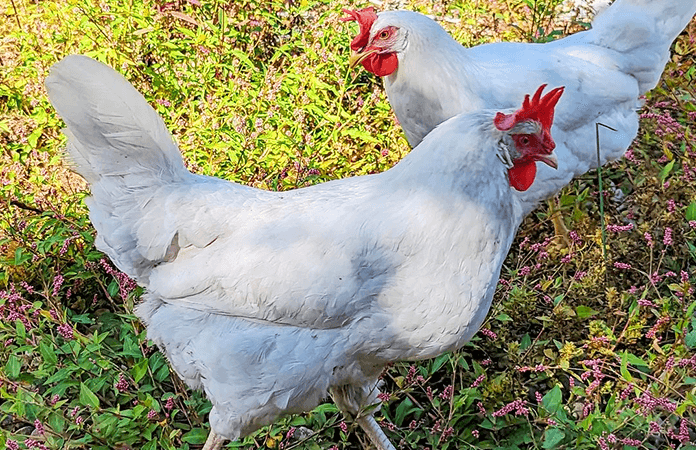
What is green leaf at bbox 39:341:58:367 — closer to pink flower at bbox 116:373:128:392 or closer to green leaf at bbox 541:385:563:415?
pink flower at bbox 116:373:128:392

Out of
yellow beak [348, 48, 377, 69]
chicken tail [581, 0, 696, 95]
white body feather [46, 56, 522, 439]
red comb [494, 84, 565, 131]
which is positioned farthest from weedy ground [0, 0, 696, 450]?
red comb [494, 84, 565, 131]

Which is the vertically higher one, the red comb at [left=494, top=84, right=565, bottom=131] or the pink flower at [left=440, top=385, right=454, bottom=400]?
the red comb at [left=494, top=84, right=565, bottom=131]

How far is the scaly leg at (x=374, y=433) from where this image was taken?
2.55 meters

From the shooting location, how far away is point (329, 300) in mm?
2010

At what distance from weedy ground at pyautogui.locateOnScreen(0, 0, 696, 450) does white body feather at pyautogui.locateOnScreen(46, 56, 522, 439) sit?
473mm

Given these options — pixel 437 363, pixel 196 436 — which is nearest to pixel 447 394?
pixel 437 363

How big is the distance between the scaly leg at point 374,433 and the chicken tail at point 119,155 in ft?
2.88

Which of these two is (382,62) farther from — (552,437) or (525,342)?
(552,437)

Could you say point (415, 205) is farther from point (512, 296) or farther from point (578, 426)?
point (512, 296)

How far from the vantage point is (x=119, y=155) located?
2.29m

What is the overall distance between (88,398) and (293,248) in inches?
37.2

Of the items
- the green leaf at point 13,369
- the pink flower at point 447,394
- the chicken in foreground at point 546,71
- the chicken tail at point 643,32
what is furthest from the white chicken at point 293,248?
the chicken tail at point 643,32

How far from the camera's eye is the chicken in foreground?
298 cm

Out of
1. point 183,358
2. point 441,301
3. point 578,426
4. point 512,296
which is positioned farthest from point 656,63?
point 183,358
